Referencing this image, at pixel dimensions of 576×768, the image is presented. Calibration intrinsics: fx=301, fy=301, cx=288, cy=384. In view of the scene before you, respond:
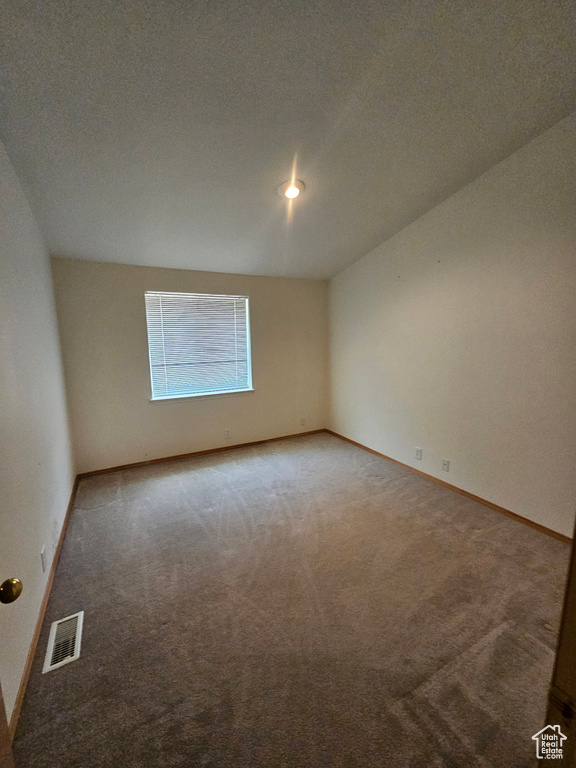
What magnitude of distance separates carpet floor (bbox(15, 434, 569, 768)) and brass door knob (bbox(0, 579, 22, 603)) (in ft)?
3.03

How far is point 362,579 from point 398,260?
2935mm

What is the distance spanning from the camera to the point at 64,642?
141 cm

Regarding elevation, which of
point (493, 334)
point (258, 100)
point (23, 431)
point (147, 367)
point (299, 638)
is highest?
point (258, 100)

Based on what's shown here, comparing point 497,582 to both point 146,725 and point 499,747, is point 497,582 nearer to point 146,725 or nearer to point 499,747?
point 499,747

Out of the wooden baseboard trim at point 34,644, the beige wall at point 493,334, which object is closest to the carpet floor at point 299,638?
the wooden baseboard trim at point 34,644

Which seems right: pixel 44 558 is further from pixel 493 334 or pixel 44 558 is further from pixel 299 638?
pixel 493 334

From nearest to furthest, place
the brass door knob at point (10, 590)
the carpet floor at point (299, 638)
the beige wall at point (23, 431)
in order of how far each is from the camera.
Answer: the brass door knob at point (10, 590)
the carpet floor at point (299, 638)
the beige wall at point (23, 431)

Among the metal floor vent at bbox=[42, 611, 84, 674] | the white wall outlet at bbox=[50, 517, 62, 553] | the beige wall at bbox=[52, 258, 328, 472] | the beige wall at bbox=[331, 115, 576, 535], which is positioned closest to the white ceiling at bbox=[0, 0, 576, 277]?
the beige wall at bbox=[331, 115, 576, 535]

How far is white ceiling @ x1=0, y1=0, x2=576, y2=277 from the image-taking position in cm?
130

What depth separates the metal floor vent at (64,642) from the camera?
1.32m

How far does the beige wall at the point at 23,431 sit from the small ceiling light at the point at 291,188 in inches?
65.4

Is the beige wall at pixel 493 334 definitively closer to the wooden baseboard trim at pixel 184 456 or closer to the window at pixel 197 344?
the wooden baseboard trim at pixel 184 456

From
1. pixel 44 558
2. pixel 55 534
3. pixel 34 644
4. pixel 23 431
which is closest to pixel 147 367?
pixel 55 534

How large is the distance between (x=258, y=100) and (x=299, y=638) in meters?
2.74
